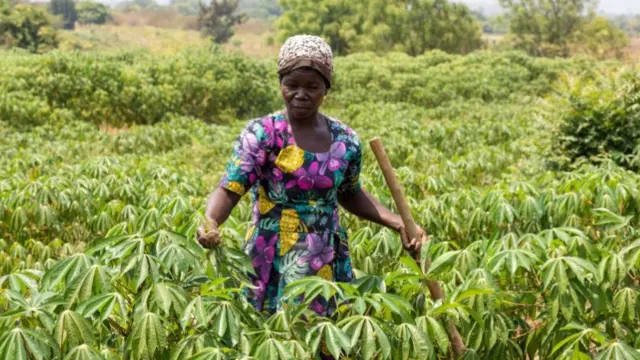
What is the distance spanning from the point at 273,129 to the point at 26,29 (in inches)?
1202

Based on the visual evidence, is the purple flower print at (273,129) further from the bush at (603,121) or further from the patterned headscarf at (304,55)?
the bush at (603,121)

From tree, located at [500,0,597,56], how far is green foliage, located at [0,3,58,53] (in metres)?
24.7

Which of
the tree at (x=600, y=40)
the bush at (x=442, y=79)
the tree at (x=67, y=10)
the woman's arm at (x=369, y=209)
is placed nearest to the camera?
the woman's arm at (x=369, y=209)

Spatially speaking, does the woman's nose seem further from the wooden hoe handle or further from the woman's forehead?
the wooden hoe handle

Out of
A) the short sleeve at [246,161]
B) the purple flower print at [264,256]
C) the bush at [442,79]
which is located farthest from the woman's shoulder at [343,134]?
the bush at [442,79]

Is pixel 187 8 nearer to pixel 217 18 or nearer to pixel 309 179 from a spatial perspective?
pixel 217 18

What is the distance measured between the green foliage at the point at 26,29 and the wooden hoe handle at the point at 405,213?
28.9 m

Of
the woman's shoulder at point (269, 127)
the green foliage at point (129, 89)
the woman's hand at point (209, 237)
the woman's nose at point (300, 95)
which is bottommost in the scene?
the green foliage at point (129, 89)

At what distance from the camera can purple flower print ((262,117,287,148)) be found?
1.85 metres

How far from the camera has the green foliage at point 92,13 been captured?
67375mm

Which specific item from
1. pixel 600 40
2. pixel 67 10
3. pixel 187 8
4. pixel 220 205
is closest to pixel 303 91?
pixel 220 205

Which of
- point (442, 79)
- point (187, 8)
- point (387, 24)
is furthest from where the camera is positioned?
point (187, 8)

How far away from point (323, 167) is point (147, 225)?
50.4 inches

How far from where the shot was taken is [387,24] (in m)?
37.0
